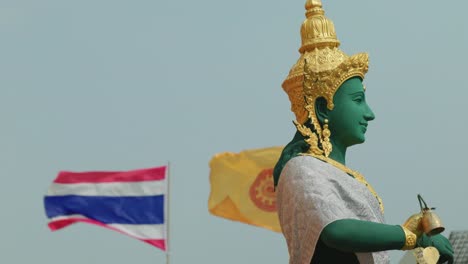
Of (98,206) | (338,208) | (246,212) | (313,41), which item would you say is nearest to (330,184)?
(338,208)

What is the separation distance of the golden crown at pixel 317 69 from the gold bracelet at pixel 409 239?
115 centimetres

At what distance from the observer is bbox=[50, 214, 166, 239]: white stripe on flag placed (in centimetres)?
2072

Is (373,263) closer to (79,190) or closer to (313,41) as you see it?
(313,41)

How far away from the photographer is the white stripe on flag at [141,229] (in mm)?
20719

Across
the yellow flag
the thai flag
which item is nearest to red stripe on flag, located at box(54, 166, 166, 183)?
the thai flag

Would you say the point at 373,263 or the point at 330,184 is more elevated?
the point at 330,184

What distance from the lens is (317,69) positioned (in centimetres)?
934

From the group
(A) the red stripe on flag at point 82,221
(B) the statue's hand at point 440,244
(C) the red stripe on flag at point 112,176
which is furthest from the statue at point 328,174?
(C) the red stripe on flag at point 112,176

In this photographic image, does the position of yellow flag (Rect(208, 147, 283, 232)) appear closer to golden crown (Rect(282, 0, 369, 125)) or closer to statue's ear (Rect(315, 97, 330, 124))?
golden crown (Rect(282, 0, 369, 125))

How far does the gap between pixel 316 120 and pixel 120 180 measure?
41.8 feet

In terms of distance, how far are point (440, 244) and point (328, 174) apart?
894 mm

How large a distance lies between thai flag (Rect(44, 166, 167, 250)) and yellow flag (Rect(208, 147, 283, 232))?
409 centimetres

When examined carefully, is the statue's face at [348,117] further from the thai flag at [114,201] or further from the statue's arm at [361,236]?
the thai flag at [114,201]

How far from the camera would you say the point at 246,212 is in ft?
83.9
